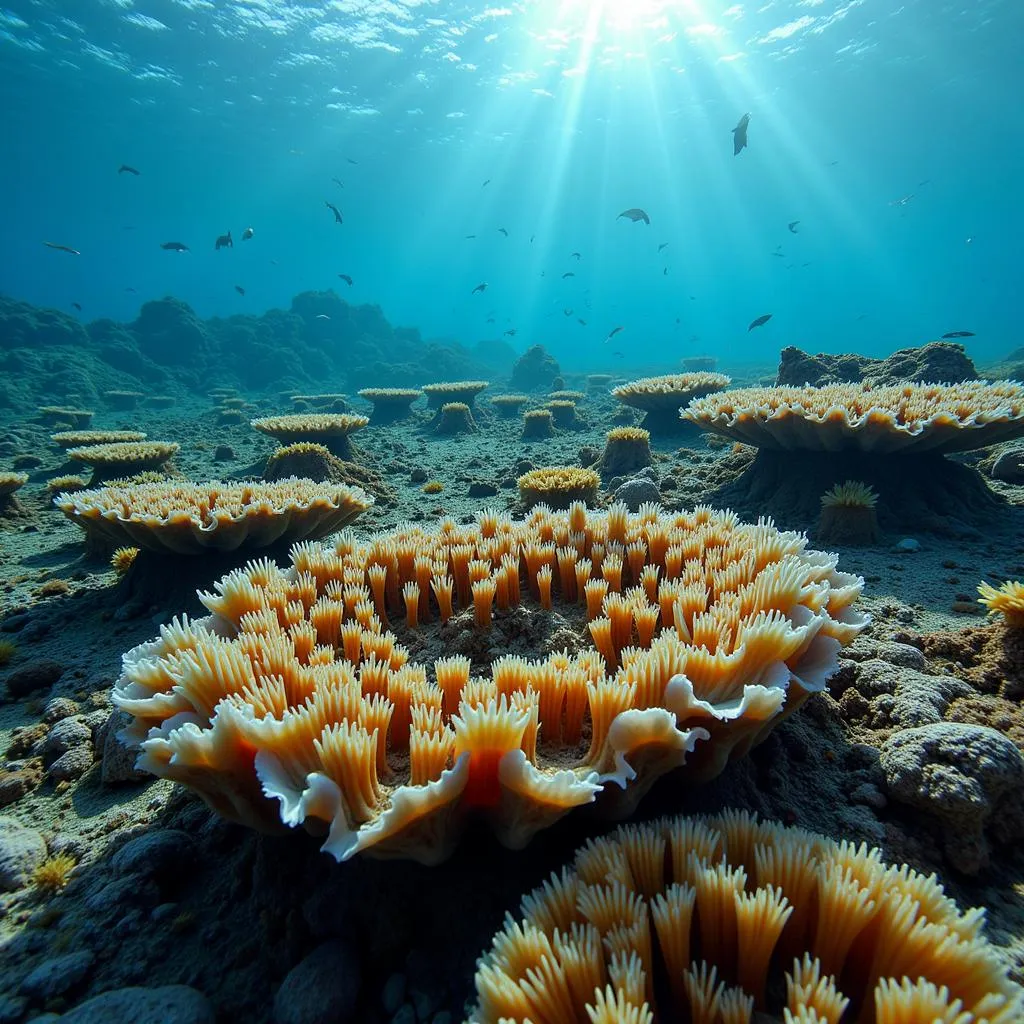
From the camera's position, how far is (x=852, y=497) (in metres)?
5.71

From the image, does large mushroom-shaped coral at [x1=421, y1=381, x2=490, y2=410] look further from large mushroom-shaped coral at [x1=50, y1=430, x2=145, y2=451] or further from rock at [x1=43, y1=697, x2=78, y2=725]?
rock at [x1=43, y1=697, x2=78, y2=725]

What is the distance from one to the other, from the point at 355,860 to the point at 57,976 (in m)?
1.17

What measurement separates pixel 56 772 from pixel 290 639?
220cm

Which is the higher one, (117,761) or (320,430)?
(320,430)

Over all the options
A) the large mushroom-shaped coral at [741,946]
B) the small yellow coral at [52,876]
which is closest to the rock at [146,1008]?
the small yellow coral at [52,876]

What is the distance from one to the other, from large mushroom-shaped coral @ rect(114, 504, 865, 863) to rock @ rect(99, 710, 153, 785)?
103 centimetres

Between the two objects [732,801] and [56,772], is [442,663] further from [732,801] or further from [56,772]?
[56,772]

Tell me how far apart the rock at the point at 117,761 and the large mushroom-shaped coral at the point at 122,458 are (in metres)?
8.64

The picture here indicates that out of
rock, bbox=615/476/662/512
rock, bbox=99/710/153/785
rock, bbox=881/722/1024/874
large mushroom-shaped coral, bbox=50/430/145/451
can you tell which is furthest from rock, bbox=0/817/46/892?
large mushroom-shaped coral, bbox=50/430/145/451

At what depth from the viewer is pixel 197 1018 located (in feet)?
5.66

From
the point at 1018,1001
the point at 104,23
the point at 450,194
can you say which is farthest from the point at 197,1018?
the point at 450,194

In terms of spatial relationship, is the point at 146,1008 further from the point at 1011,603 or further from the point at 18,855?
the point at 1011,603

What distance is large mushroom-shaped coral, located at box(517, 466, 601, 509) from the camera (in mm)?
7688

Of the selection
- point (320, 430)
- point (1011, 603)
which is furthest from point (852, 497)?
point (320, 430)
